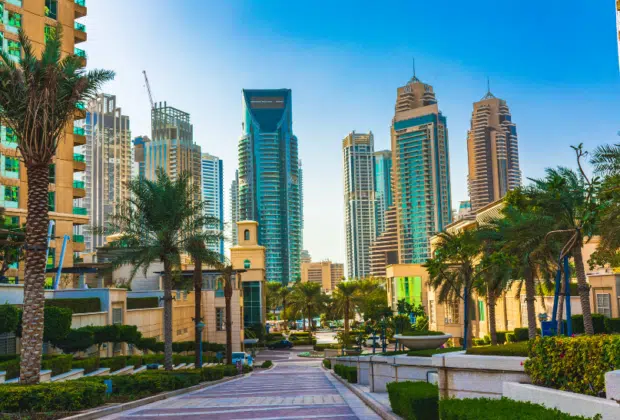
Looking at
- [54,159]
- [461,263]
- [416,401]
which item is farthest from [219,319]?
[416,401]

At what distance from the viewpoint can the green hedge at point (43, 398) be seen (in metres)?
14.7

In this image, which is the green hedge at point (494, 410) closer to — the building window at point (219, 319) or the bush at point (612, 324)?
the bush at point (612, 324)

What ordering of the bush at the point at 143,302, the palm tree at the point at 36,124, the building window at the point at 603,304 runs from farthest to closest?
the bush at the point at 143,302 → the building window at the point at 603,304 → the palm tree at the point at 36,124

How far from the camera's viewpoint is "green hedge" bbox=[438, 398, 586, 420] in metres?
7.80

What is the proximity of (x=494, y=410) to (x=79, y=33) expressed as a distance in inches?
2177

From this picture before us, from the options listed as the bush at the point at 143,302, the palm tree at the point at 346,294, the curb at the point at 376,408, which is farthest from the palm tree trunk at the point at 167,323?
the palm tree at the point at 346,294

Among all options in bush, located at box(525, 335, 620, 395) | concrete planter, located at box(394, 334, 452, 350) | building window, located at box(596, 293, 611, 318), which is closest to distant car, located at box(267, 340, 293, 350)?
building window, located at box(596, 293, 611, 318)

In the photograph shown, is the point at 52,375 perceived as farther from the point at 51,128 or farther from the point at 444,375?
the point at 444,375

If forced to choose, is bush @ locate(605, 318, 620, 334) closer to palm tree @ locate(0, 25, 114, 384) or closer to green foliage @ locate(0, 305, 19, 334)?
palm tree @ locate(0, 25, 114, 384)

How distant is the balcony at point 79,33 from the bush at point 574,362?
5416 centimetres

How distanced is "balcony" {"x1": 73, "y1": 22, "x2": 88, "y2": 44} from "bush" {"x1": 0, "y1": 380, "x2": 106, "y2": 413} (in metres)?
45.9

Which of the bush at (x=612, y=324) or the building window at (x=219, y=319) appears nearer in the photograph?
the bush at (x=612, y=324)

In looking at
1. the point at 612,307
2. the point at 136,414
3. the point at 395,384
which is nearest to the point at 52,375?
the point at 136,414

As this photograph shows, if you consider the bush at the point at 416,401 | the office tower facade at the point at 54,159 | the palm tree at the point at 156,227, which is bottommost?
the bush at the point at 416,401
